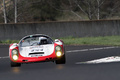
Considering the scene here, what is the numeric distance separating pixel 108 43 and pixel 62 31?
4399mm

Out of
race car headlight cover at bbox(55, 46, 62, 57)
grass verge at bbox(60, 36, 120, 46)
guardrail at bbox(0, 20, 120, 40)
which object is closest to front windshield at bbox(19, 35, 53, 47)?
race car headlight cover at bbox(55, 46, 62, 57)

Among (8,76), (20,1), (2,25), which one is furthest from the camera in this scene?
(20,1)

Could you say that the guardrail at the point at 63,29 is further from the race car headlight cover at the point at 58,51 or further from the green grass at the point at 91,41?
the race car headlight cover at the point at 58,51

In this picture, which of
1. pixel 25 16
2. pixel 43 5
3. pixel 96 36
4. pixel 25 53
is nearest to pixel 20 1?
pixel 25 16

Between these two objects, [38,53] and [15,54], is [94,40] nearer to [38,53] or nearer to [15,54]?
[15,54]

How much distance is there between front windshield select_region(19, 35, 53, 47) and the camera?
1271 cm

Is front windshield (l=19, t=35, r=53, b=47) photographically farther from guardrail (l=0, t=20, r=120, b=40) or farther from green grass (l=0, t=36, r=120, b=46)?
guardrail (l=0, t=20, r=120, b=40)

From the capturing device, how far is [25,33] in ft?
83.8

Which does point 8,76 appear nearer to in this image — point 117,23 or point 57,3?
point 117,23

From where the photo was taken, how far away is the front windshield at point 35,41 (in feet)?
41.7

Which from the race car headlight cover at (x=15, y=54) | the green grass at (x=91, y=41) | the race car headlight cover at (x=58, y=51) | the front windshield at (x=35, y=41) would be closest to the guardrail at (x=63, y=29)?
the green grass at (x=91, y=41)

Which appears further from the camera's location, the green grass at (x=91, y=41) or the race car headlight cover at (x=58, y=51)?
the green grass at (x=91, y=41)

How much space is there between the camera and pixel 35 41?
13.4 m

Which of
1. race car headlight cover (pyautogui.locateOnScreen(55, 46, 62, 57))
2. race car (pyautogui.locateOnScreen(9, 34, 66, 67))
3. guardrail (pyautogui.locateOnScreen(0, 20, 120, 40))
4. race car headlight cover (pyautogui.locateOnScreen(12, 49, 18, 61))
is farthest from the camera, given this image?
guardrail (pyautogui.locateOnScreen(0, 20, 120, 40))
